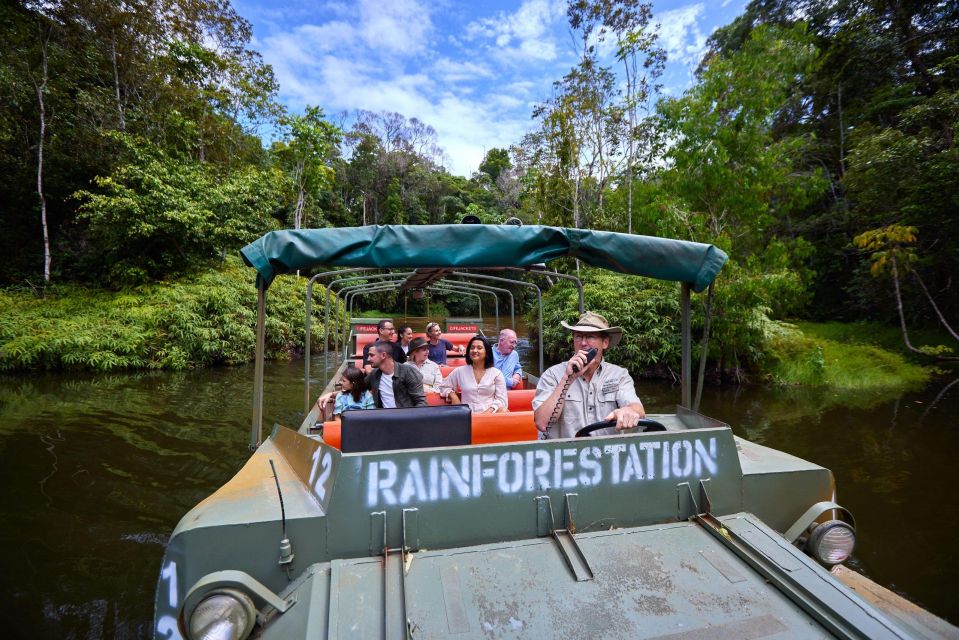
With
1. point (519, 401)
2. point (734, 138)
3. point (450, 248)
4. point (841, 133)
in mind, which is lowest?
point (519, 401)

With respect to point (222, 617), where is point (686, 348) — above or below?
above

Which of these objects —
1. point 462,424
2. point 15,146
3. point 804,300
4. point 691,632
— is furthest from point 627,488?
point 15,146

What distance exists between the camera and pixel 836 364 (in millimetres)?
12555

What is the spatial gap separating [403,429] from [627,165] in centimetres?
1868

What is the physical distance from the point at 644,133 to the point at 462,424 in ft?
62.1

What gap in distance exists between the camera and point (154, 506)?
202 inches

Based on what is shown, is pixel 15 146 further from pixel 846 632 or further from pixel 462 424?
pixel 846 632

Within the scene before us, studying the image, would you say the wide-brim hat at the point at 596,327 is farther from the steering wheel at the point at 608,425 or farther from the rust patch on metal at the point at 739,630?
the rust patch on metal at the point at 739,630

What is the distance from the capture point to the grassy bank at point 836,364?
38.9 feet

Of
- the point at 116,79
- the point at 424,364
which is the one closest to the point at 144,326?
the point at 424,364

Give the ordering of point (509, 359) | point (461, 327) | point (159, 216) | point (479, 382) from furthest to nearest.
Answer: point (159, 216) → point (461, 327) → point (509, 359) → point (479, 382)

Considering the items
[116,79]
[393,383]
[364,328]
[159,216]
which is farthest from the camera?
[116,79]

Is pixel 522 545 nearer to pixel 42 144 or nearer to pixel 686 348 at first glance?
pixel 686 348

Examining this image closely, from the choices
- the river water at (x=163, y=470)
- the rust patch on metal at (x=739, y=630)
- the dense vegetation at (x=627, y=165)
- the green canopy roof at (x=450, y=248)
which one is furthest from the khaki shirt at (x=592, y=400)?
the dense vegetation at (x=627, y=165)
